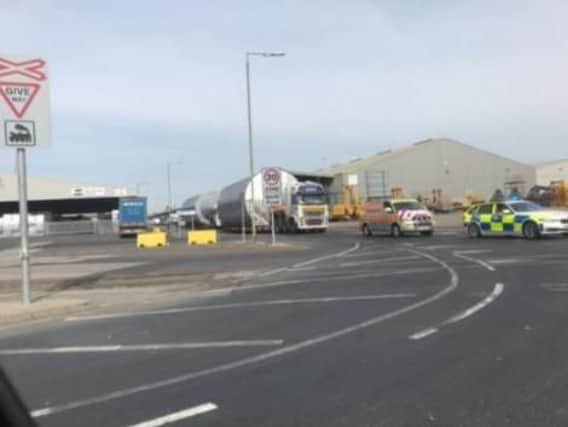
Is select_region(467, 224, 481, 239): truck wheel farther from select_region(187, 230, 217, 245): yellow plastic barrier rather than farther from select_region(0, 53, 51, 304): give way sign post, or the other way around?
select_region(0, 53, 51, 304): give way sign post

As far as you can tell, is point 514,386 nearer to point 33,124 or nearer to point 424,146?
point 33,124

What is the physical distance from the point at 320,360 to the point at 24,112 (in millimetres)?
8089

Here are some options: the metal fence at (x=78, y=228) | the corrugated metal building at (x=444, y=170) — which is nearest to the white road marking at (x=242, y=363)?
the metal fence at (x=78, y=228)

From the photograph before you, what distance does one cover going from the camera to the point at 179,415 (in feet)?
19.4

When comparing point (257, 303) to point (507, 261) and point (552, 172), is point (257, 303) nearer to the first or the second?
point (507, 261)

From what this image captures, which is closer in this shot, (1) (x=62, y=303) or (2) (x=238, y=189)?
(1) (x=62, y=303)

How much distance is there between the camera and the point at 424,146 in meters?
93.6

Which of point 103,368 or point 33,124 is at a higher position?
point 33,124

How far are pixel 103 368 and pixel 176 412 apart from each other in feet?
6.94

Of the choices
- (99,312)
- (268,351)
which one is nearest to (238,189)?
(99,312)

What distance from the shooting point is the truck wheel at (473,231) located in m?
32.4

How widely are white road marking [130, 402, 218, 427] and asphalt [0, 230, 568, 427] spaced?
0.04 m

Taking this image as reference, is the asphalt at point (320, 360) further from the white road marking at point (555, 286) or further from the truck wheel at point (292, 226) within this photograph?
the truck wheel at point (292, 226)

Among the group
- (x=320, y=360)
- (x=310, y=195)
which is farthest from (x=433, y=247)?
(x=310, y=195)
